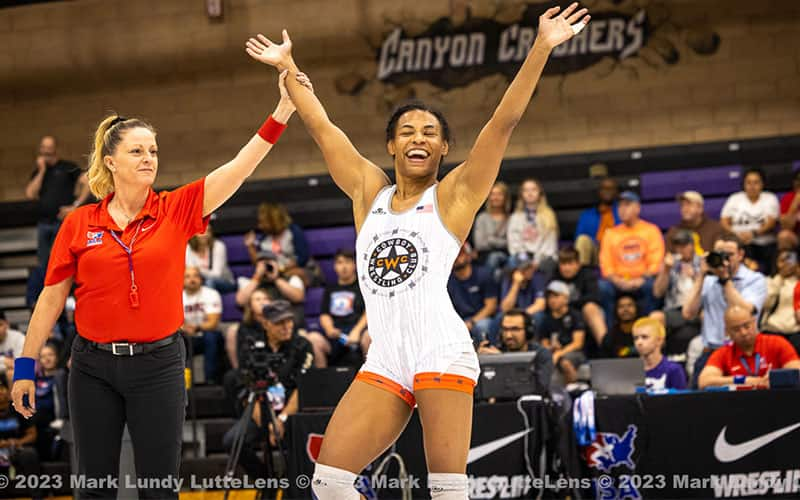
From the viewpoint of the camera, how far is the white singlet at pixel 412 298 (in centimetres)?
346

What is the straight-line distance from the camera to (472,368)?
11.4 feet

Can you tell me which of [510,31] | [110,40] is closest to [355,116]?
[510,31]

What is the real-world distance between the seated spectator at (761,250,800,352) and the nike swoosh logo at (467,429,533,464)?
239cm

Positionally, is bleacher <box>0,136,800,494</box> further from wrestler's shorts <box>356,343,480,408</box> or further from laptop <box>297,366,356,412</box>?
wrestler's shorts <box>356,343,480,408</box>

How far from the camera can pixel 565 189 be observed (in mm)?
11125

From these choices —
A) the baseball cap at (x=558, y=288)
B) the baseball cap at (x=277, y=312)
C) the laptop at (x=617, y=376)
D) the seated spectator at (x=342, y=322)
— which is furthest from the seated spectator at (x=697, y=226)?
the baseball cap at (x=277, y=312)

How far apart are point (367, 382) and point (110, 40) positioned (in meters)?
11.0

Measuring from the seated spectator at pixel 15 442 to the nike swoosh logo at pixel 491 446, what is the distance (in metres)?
3.51

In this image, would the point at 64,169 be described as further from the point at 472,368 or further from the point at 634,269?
the point at 472,368

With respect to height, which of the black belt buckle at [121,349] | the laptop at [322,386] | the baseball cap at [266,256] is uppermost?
the baseball cap at [266,256]

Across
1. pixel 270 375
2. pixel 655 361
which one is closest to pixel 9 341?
pixel 270 375

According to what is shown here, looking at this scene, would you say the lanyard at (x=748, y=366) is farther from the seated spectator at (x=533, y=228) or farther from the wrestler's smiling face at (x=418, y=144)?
the wrestler's smiling face at (x=418, y=144)

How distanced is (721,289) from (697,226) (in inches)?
65.6

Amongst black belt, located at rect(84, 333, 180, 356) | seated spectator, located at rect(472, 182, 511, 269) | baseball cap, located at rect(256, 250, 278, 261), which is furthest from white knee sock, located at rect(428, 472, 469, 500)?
seated spectator, located at rect(472, 182, 511, 269)
